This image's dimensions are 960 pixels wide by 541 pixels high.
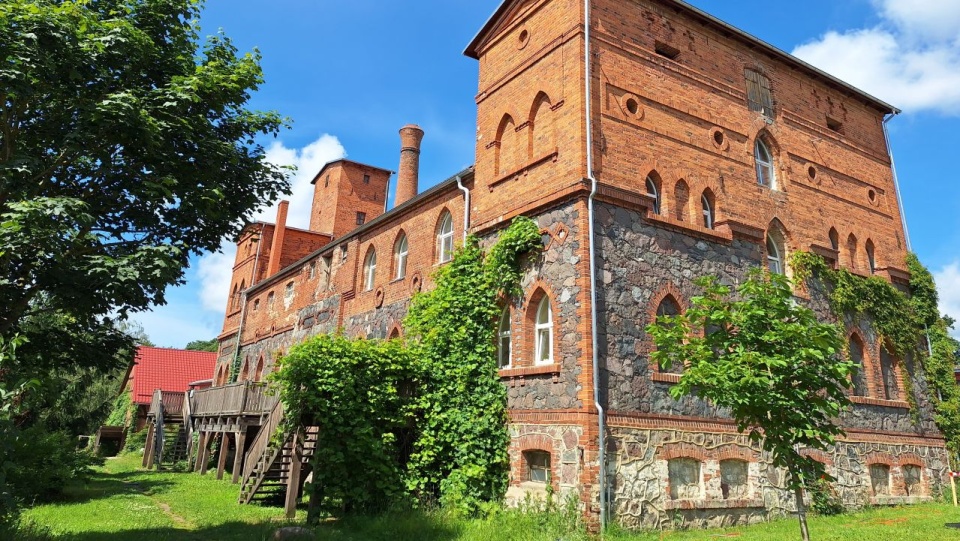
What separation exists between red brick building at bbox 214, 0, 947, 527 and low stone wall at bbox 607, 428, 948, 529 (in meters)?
0.04

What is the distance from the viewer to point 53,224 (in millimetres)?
8359

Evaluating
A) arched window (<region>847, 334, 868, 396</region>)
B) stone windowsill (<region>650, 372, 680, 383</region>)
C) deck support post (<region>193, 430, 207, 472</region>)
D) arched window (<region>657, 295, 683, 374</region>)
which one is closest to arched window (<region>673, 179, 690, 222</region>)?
arched window (<region>657, 295, 683, 374</region>)

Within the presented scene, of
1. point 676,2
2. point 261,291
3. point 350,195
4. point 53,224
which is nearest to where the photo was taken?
point 53,224

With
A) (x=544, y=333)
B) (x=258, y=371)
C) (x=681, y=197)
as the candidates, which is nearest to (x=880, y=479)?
(x=681, y=197)

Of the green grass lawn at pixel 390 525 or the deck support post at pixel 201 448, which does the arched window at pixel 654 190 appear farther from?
the deck support post at pixel 201 448

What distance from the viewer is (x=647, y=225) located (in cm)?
1227

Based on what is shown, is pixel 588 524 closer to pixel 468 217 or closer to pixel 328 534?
pixel 328 534

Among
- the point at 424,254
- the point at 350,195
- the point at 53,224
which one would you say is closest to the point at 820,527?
the point at 424,254

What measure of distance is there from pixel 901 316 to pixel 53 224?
18.8m

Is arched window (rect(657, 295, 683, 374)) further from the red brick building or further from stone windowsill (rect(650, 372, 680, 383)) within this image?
stone windowsill (rect(650, 372, 680, 383))

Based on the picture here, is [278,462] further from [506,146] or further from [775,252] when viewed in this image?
[775,252]

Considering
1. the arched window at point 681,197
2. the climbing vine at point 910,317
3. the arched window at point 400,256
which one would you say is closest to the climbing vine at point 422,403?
the arched window at point 681,197

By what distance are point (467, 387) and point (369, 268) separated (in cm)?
882

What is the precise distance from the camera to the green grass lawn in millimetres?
9930
